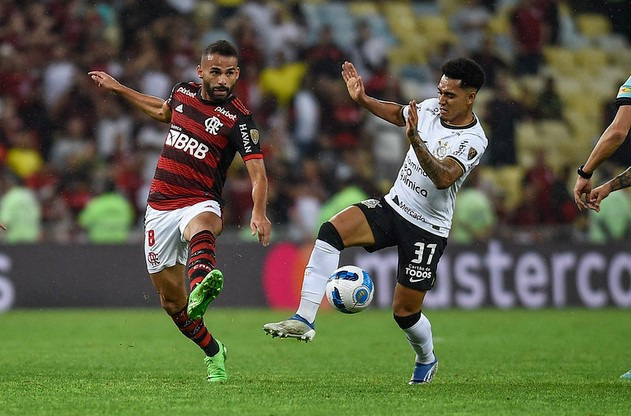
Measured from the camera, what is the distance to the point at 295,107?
19.3 metres

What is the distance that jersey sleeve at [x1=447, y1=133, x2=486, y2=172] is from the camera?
332 inches

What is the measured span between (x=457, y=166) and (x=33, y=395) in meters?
3.27

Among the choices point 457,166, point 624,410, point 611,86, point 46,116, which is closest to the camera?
point 624,410

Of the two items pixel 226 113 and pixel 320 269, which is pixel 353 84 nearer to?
pixel 226 113

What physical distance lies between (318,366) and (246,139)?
243cm

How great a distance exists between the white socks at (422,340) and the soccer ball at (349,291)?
58cm

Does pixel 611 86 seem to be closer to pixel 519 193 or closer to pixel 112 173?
pixel 519 193

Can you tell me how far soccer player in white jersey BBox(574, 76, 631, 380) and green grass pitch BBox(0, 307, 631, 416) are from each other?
1341 millimetres

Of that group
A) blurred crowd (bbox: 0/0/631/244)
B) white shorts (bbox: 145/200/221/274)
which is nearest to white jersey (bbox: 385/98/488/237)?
white shorts (bbox: 145/200/221/274)

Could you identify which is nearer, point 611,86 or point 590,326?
point 590,326

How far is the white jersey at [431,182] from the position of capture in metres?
8.57

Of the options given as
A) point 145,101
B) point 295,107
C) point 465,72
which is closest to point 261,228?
point 145,101

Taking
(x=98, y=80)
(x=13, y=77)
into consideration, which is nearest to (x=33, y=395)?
(x=98, y=80)

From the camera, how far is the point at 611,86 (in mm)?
22156
